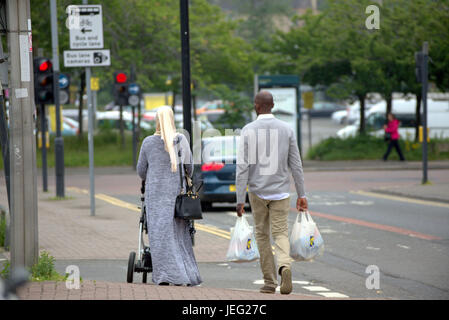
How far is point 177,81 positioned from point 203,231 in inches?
970

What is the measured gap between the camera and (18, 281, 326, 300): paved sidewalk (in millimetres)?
6867

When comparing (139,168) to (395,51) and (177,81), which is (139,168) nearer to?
(395,51)

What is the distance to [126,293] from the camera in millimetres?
7113

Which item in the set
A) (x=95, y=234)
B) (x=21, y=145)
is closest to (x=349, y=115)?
(x=95, y=234)

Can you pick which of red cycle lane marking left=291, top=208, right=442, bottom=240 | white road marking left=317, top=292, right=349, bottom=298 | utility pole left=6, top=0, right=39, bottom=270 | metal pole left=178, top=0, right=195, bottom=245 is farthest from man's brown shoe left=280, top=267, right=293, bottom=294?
red cycle lane marking left=291, top=208, right=442, bottom=240

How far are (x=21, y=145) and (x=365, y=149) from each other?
27.5m

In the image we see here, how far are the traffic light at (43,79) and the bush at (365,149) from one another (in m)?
17.1

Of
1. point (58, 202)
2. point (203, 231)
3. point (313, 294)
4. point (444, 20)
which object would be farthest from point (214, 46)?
point (313, 294)

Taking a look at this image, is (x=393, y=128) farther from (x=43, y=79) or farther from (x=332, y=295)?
(x=332, y=295)

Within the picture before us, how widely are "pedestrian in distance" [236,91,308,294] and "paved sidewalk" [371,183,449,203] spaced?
10775 millimetres

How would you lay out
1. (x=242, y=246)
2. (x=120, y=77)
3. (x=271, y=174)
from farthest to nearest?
(x=120, y=77), (x=271, y=174), (x=242, y=246)

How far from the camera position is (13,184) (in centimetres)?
805

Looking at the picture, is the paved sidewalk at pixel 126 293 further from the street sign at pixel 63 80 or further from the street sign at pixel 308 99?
the street sign at pixel 308 99

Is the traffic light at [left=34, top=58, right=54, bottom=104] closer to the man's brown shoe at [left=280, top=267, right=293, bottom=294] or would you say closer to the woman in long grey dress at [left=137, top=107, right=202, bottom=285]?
the woman in long grey dress at [left=137, top=107, right=202, bottom=285]
